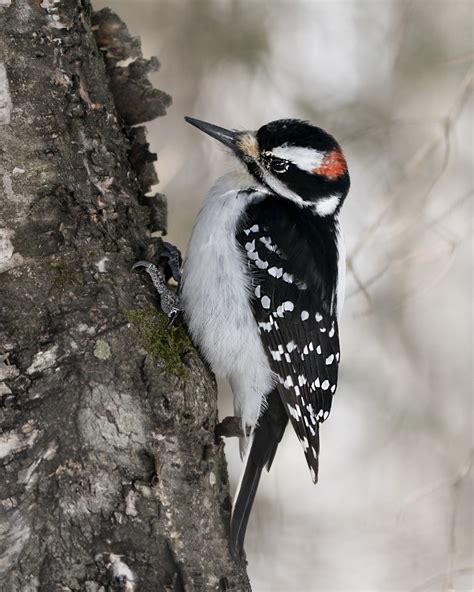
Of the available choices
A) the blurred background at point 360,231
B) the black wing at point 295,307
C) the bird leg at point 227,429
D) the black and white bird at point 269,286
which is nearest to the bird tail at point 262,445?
the black and white bird at point 269,286

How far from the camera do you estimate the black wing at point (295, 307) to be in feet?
10.5

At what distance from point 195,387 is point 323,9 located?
11.2 feet

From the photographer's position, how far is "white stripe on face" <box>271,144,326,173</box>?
10.9ft

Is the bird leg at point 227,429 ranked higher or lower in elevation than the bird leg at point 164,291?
lower

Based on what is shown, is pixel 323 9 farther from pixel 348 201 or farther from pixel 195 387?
pixel 195 387

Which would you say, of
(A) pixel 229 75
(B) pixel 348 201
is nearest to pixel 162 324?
(B) pixel 348 201

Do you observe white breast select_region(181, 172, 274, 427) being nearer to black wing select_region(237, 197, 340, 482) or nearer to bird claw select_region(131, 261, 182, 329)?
black wing select_region(237, 197, 340, 482)

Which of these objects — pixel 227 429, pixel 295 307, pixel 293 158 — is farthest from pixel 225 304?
pixel 293 158

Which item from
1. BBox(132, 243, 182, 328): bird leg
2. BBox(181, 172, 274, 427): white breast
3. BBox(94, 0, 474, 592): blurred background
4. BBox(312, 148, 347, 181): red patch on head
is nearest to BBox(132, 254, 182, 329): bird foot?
BBox(132, 243, 182, 328): bird leg

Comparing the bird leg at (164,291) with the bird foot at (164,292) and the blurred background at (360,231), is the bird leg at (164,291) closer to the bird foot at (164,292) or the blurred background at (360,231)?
the bird foot at (164,292)

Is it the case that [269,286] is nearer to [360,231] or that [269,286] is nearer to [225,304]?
[225,304]

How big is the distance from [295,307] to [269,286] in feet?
0.50

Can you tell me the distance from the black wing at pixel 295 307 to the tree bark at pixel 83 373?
1.87 feet

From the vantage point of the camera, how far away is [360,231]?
4.73 meters
